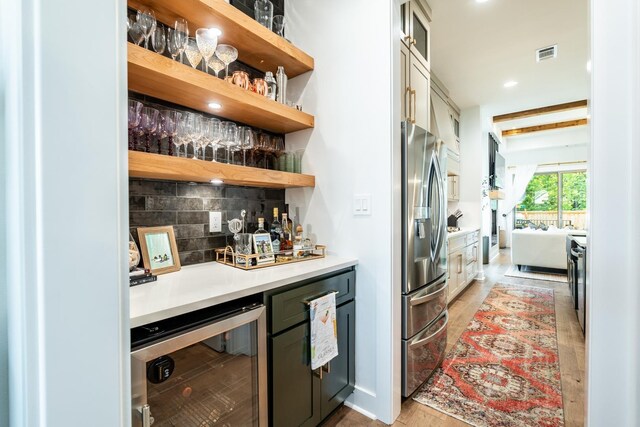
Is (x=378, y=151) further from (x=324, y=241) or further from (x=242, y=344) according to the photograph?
(x=242, y=344)

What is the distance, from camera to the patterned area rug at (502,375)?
1.70 meters

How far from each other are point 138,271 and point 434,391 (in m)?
1.92

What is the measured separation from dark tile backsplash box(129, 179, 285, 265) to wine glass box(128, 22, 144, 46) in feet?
2.12

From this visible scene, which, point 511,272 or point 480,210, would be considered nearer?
point 480,210

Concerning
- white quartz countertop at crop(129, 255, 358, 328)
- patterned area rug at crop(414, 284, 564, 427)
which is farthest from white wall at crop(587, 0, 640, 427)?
white quartz countertop at crop(129, 255, 358, 328)

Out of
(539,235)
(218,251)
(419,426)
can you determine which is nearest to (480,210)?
(539,235)

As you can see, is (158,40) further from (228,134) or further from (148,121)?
(228,134)

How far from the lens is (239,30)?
5.13 ft

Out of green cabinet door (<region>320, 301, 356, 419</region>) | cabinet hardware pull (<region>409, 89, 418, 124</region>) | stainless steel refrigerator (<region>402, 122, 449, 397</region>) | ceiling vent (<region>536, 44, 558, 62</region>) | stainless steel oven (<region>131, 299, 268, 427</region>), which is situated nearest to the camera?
stainless steel oven (<region>131, 299, 268, 427</region>)

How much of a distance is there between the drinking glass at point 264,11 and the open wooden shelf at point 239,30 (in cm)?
22

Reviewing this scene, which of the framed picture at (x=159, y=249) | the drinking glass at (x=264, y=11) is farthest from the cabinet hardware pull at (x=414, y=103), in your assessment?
the framed picture at (x=159, y=249)

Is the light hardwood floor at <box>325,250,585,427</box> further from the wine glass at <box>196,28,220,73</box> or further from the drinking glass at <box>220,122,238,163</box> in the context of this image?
the wine glass at <box>196,28,220,73</box>

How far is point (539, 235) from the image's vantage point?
511 centimetres

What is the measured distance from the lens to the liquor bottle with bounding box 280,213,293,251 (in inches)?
73.6
